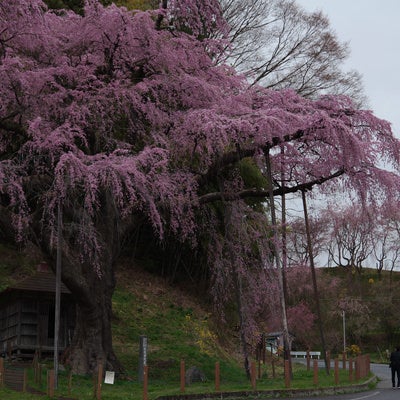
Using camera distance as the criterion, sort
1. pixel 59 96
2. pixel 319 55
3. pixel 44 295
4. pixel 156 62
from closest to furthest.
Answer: pixel 59 96 → pixel 156 62 → pixel 44 295 → pixel 319 55

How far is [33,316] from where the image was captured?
2436 cm

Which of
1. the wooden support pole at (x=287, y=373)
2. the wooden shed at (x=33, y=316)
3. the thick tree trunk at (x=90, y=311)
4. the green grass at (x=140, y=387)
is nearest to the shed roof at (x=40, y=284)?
the wooden shed at (x=33, y=316)

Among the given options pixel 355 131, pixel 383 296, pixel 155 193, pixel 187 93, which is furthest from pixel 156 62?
pixel 383 296

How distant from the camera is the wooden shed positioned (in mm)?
23703

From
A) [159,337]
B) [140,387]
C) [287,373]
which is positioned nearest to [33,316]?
[159,337]

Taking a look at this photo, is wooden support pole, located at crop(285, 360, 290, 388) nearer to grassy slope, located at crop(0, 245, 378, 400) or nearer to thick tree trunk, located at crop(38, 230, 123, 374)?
grassy slope, located at crop(0, 245, 378, 400)

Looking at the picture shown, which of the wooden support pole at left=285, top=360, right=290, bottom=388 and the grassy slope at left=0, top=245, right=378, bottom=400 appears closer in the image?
the grassy slope at left=0, top=245, right=378, bottom=400

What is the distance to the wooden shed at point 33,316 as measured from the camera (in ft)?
77.8

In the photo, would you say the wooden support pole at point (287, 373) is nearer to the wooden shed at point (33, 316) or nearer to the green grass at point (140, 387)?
the green grass at point (140, 387)

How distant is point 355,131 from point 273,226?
3.79 meters

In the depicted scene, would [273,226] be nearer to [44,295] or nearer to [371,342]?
[44,295]

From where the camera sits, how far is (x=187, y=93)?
21312mm

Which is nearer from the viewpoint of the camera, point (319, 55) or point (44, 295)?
point (44, 295)

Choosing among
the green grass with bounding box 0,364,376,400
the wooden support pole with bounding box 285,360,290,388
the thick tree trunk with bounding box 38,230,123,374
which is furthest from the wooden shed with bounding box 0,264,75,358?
the wooden support pole with bounding box 285,360,290,388
